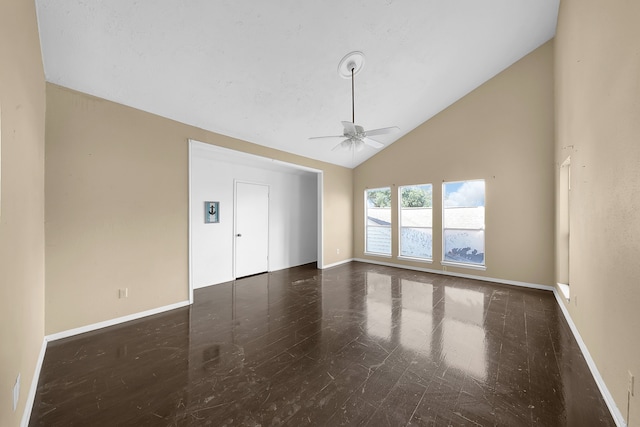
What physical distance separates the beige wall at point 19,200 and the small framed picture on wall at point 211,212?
7.98ft

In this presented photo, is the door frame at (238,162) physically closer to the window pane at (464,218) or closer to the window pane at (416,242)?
the window pane at (416,242)

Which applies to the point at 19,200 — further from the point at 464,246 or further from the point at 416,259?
the point at 464,246

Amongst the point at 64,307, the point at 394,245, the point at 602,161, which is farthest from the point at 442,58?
the point at 64,307

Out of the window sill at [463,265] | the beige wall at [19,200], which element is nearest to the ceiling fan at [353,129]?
the beige wall at [19,200]

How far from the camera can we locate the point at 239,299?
159 inches

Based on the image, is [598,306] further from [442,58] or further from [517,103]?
[517,103]

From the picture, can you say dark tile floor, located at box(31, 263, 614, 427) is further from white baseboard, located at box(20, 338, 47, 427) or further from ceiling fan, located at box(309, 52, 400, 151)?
ceiling fan, located at box(309, 52, 400, 151)

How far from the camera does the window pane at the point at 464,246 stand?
508cm

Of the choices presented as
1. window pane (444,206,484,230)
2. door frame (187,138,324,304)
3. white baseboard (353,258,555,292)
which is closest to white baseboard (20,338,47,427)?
door frame (187,138,324,304)

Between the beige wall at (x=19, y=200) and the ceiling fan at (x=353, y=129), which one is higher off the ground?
the ceiling fan at (x=353, y=129)

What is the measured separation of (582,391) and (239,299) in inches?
154

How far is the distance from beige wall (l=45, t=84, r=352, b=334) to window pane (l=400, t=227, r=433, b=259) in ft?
15.5

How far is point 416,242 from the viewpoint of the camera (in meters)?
5.94

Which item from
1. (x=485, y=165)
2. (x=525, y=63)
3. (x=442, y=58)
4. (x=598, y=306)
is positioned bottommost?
(x=598, y=306)
